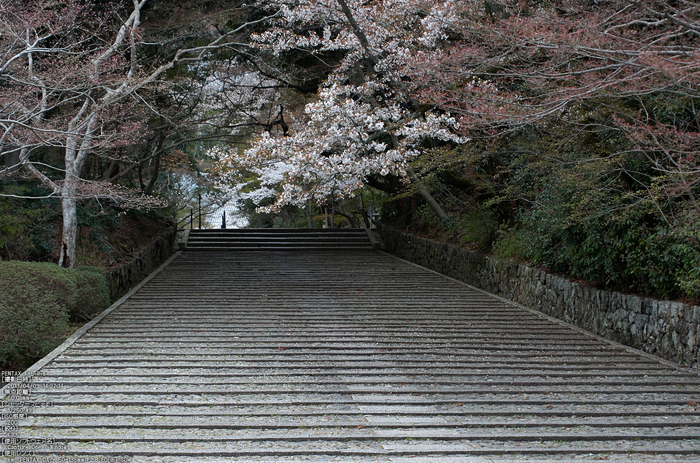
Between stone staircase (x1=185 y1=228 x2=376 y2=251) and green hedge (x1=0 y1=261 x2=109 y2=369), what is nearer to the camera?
green hedge (x1=0 y1=261 x2=109 y2=369)

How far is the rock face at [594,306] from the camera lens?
6.45 metres

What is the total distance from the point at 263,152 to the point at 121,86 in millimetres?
3246

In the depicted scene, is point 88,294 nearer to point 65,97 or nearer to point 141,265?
point 65,97

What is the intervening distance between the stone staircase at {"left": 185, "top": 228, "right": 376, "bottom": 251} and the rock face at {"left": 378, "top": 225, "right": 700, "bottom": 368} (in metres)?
5.90

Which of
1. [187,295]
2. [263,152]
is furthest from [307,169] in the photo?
[187,295]

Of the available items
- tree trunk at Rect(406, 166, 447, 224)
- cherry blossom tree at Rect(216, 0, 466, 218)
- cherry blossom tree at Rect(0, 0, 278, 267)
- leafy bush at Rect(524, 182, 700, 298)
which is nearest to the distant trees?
leafy bush at Rect(524, 182, 700, 298)

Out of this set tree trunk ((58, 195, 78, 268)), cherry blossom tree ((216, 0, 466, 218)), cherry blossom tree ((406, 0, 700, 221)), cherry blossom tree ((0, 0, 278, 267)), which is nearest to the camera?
cherry blossom tree ((406, 0, 700, 221))

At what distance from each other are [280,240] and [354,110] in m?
8.05

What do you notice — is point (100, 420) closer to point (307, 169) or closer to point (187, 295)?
point (187, 295)

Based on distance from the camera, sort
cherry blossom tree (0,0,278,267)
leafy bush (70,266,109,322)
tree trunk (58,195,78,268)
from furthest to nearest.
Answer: tree trunk (58,195,78,268), leafy bush (70,266,109,322), cherry blossom tree (0,0,278,267)

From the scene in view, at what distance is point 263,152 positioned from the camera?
40.0ft

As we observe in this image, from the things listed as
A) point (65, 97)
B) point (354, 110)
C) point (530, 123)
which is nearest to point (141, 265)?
point (65, 97)

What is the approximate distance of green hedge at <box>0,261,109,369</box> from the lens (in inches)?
257

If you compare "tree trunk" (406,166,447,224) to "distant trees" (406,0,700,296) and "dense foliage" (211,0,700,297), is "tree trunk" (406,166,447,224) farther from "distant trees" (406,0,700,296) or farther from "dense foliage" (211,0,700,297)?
"distant trees" (406,0,700,296)
